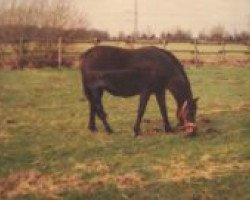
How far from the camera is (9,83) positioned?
2298cm

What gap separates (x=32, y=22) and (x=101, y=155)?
87.3 ft

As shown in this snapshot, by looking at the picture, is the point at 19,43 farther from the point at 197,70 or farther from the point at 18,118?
the point at 18,118

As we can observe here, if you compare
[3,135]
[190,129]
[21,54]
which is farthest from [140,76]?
[21,54]

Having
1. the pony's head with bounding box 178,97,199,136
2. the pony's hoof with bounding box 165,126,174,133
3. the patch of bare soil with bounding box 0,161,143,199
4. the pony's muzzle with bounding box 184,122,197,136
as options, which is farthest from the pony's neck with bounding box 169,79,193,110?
the patch of bare soil with bounding box 0,161,143,199

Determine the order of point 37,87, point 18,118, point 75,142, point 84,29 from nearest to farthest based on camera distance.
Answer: point 75,142, point 18,118, point 37,87, point 84,29

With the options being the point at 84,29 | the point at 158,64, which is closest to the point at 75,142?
the point at 158,64

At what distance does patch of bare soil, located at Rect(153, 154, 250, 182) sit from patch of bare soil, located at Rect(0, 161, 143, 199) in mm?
550

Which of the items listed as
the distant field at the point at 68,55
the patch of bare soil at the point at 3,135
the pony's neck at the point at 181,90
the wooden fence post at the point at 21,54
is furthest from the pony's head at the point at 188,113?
the wooden fence post at the point at 21,54

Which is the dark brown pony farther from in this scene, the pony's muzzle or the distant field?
the distant field

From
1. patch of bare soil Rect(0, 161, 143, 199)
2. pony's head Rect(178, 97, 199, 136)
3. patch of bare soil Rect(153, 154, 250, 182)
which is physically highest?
pony's head Rect(178, 97, 199, 136)

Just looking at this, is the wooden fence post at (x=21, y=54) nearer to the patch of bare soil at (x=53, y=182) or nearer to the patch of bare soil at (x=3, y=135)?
the patch of bare soil at (x=3, y=135)

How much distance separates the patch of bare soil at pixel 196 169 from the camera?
9070 millimetres

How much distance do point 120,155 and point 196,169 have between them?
1.56 meters

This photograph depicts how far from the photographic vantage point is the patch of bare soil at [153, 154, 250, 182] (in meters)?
9.07
